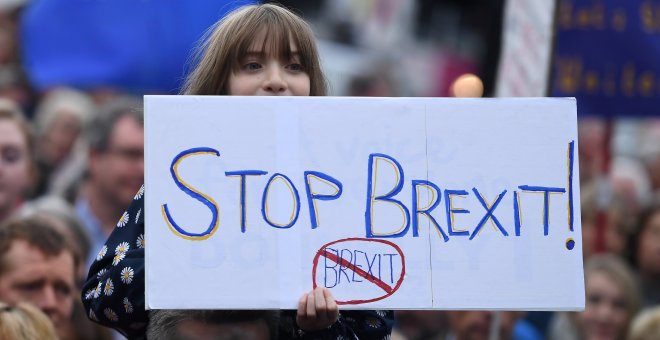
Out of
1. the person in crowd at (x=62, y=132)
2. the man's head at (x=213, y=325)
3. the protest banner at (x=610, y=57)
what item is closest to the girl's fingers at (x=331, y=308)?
the man's head at (x=213, y=325)

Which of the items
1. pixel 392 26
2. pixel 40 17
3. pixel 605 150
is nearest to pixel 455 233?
pixel 605 150

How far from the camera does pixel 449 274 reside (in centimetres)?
302

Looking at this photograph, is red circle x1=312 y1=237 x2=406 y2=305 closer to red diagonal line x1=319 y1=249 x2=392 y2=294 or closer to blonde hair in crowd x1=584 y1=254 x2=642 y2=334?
red diagonal line x1=319 y1=249 x2=392 y2=294

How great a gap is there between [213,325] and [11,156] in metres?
3.65

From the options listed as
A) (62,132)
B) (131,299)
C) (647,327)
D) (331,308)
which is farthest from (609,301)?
(62,132)

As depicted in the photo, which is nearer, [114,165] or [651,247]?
[114,165]

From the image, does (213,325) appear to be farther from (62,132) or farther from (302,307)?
(62,132)

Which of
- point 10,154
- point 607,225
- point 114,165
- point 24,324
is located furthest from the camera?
point 607,225

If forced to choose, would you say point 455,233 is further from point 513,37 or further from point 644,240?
point 644,240

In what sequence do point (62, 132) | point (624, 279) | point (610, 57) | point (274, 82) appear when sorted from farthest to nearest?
1. point (62, 132)
2. point (610, 57)
3. point (624, 279)
4. point (274, 82)

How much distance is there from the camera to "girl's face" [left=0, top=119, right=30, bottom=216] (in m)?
6.30

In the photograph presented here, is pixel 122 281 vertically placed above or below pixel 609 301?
above

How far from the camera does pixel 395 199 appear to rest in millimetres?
3059

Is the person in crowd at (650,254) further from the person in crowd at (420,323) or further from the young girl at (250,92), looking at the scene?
the young girl at (250,92)
